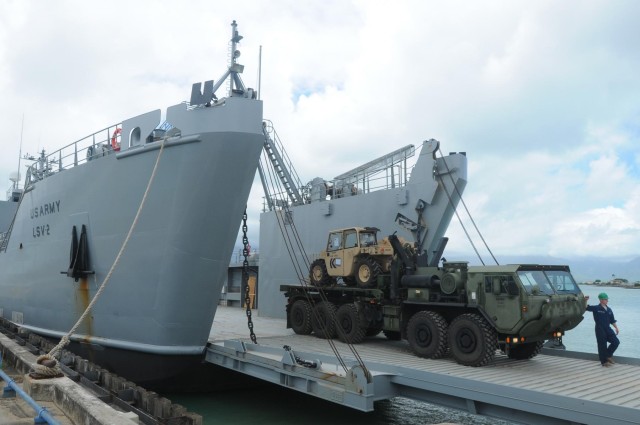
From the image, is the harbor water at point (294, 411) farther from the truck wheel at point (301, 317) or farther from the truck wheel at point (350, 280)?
the truck wheel at point (350, 280)

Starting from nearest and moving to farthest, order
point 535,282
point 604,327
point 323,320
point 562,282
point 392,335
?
point 604,327 → point 535,282 → point 562,282 → point 392,335 → point 323,320

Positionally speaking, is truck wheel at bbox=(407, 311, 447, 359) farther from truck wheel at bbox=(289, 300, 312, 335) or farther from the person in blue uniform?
truck wheel at bbox=(289, 300, 312, 335)

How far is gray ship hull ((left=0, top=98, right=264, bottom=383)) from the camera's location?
7.82 metres

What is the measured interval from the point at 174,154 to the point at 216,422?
14.6 ft

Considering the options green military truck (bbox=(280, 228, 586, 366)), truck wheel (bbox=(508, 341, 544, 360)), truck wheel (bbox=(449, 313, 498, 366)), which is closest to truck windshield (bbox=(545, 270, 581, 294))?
green military truck (bbox=(280, 228, 586, 366))

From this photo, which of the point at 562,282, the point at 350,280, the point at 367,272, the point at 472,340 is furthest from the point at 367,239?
the point at 562,282

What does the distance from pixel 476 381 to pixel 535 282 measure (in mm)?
2401

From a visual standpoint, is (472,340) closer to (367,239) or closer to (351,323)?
(351,323)

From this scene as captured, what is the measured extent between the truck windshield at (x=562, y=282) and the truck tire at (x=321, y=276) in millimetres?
4863

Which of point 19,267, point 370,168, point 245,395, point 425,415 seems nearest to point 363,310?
point 425,415

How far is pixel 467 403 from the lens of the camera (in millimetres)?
5855

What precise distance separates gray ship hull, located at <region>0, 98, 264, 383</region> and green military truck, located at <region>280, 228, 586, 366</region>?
2.62 m

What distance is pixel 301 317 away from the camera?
11203 millimetres

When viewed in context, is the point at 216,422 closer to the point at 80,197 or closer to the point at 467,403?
the point at 467,403
